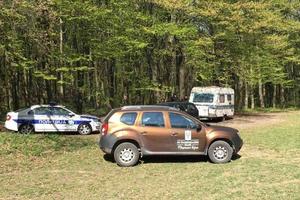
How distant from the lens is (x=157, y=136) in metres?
15.9

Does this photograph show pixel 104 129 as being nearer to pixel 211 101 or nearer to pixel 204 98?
pixel 211 101

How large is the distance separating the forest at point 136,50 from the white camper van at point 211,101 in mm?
4539

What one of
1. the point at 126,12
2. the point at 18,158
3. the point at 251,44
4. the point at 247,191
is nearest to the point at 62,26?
the point at 126,12

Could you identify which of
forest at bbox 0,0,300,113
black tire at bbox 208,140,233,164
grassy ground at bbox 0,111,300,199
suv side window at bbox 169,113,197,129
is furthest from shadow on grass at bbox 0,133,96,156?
forest at bbox 0,0,300,113

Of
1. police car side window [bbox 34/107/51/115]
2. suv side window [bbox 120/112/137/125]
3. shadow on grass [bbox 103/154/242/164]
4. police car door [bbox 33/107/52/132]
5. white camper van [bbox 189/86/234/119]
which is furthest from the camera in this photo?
white camper van [bbox 189/86/234/119]

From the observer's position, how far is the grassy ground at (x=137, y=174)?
11.8 m

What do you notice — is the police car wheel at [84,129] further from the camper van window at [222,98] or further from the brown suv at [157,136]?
the camper van window at [222,98]

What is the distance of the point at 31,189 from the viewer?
12375 mm

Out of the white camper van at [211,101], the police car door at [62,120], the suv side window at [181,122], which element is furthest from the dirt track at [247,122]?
the suv side window at [181,122]

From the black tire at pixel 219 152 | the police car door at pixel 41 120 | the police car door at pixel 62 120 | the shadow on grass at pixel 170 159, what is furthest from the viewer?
the police car door at pixel 62 120

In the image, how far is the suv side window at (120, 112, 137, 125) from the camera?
1596 cm

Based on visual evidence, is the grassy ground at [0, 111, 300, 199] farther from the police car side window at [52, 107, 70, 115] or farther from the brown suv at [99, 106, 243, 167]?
the police car side window at [52, 107, 70, 115]

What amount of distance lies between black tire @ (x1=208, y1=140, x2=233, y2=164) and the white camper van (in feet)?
59.4

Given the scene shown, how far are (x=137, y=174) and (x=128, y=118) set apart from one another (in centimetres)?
223
